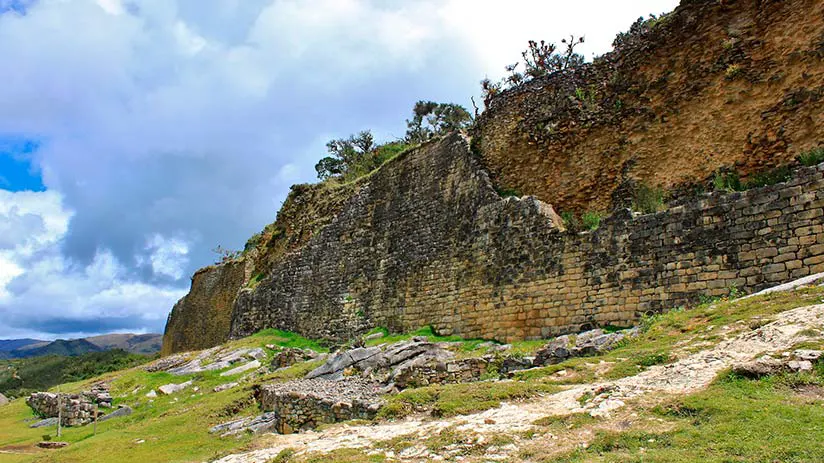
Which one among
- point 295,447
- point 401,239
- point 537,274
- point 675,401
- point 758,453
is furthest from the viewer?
point 401,239

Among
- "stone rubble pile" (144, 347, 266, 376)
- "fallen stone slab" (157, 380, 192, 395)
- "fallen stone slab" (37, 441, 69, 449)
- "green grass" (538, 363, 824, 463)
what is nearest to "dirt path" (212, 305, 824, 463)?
"green grass" (538, 363, 824, 463)

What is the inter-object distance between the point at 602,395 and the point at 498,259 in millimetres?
9009

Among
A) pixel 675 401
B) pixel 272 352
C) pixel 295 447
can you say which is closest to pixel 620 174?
pixel 675 401

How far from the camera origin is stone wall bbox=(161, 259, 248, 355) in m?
36.6

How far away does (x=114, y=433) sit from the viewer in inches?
546

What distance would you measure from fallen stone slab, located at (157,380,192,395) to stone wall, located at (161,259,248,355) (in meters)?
15.0

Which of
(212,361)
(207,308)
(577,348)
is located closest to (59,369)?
(207,308)

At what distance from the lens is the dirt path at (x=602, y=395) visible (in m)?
7.03

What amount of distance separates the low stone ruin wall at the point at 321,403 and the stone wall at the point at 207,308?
2263 cm

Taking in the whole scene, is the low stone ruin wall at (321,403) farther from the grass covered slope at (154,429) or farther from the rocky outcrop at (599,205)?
the rocky outcrop at (599,205)

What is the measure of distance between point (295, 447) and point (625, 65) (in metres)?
13.4

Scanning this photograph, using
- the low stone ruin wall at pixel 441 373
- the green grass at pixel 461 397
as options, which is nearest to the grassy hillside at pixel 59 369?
the low stone ruin wall at pixel 441 373

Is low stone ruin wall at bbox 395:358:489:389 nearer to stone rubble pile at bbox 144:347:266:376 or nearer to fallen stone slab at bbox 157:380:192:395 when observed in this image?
fallen stone slab at bbox 157:380:192:395

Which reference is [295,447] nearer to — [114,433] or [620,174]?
[114,433]
